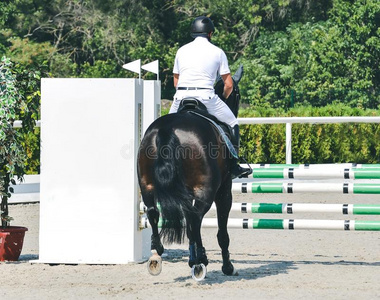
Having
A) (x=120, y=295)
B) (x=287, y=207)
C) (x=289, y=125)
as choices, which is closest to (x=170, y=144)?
(x=120, y=295)

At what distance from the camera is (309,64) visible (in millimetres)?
31234

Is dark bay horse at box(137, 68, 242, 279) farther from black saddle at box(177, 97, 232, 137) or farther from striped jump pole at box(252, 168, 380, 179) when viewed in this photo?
striped jump pole at box(252, 168, 380, 179)

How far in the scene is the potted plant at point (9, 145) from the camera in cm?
895

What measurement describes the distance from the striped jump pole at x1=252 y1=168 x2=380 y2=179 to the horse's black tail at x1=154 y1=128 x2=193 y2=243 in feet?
5.06

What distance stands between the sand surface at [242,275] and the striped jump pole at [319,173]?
2.54 feet

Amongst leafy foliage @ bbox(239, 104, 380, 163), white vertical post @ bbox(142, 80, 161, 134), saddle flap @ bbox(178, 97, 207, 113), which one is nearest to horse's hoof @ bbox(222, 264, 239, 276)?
saddle flap @ bbox(178, 97, 207, 113)

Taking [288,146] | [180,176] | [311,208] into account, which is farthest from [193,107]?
[288,146]

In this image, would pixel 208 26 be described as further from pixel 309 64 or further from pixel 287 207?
pixel 309 64

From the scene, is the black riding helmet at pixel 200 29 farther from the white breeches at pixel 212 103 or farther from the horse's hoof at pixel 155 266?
the horse's hoof at pixel 155 266

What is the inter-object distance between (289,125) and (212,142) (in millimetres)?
9500

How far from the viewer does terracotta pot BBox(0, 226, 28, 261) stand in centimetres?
916

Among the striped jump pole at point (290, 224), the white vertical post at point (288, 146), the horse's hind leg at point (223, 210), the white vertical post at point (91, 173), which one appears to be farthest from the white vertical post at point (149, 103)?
the white vertical post at point (288, 146)

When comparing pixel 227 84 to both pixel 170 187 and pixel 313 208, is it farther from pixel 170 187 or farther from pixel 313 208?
pixel 313 208

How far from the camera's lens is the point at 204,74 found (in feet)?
26.8
